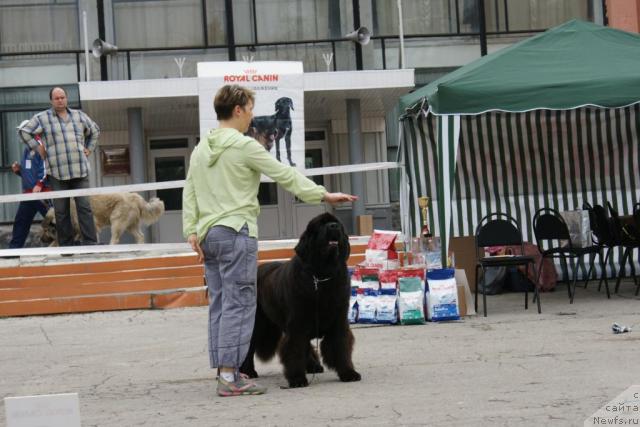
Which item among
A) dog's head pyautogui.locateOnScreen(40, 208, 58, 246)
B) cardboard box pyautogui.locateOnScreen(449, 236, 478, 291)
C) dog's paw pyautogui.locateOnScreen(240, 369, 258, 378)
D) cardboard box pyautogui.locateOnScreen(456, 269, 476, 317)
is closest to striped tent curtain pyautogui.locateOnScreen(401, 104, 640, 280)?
cardboard box pyautogui.locateOnScreen(449, 236, 478, 291)

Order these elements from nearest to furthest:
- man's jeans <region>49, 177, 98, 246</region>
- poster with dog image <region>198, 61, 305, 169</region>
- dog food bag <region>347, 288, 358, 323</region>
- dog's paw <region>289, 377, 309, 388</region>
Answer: dog's paw <region>289, 377, 309, 388</region>
dog food bag <region>347, 288, 358, 323</region>
man's jeans <region>49, 177, 98, 246</region>
poster with dog image <region>198, 61, 305, 169</region>

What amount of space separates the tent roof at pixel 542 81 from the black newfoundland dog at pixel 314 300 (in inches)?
164

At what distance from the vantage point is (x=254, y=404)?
6.14m

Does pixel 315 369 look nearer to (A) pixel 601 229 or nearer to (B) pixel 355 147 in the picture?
(A) pixel 601 229

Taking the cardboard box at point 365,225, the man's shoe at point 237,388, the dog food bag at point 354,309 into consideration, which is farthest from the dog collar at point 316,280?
the cardboard box at point 365,225

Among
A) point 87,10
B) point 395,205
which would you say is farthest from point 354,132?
point 87,10

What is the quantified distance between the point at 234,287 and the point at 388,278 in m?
3.55

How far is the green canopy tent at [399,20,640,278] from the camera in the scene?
10.4 m

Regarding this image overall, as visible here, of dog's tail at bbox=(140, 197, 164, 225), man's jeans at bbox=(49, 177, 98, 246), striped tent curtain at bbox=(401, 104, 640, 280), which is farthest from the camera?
dog's tail at bbox=(140, 197, 164, 225)

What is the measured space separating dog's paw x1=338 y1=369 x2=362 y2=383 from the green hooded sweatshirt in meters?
1.05

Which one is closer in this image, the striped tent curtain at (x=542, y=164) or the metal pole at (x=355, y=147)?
the striped tent curtain at (x=542, y=164)

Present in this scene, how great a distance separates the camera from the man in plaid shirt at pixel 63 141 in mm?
12672

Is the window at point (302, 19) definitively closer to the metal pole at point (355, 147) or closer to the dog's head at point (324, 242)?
the metal pole at point (355, 147)

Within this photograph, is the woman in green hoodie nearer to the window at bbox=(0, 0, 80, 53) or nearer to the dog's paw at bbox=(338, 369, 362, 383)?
the dog's paw at bbox=(338, 369, 362, 383)
